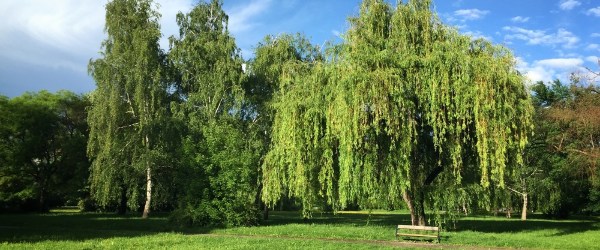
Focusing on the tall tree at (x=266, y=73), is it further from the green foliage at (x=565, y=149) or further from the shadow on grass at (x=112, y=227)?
the green foliage at (x=565, y=149)

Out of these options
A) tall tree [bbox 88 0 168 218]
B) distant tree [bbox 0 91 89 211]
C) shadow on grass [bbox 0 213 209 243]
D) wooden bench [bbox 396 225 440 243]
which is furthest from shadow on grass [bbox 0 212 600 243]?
distant tree [bbox 0 91 89 211]

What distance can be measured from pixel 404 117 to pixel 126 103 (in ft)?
72.8

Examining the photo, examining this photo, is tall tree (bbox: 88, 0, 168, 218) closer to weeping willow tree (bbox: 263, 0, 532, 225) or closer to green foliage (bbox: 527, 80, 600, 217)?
weeping willow tree (bbox: 263, 0, 532, 225)

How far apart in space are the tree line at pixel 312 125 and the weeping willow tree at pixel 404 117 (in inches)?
2.4

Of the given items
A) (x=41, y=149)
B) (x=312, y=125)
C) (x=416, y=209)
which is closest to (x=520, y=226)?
(x=416, y=209)

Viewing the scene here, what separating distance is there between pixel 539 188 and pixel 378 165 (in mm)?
30728

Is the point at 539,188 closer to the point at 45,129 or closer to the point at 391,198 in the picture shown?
the point at 391,198

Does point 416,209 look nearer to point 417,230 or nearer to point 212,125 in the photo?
point 417,230

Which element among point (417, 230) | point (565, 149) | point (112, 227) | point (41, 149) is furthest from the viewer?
point (41, 149)

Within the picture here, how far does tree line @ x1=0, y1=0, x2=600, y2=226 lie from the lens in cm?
1886

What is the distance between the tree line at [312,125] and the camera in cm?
1886

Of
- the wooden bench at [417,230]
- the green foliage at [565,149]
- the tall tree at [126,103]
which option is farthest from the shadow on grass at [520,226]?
the tall tree at [126,103]

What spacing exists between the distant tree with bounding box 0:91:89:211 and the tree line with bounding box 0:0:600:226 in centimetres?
18

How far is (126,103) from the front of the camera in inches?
1326
